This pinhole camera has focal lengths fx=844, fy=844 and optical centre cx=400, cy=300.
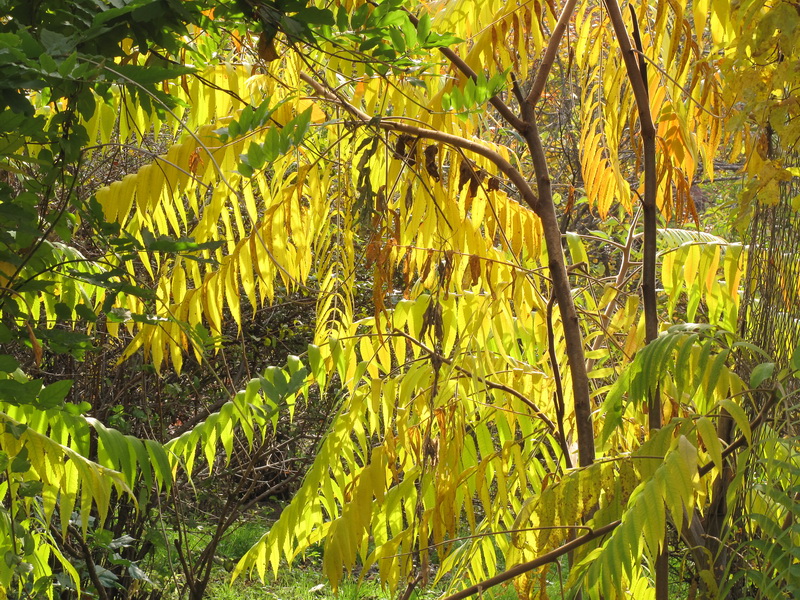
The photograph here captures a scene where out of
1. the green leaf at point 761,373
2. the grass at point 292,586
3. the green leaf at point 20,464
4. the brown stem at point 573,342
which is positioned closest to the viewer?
the green leaf at point 761,373

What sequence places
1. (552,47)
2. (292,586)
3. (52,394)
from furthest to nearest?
(292,586) < (552,47) < (52,394)

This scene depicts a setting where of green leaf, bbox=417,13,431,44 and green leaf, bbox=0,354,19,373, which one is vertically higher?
green leaf, bbox=417,13,431,44

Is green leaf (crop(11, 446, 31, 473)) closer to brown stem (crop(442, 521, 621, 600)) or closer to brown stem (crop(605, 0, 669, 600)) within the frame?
brown stem (crop(442, 521, 621, 600))

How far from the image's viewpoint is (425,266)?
1.65 meters

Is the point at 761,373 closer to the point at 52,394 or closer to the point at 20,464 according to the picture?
the point at 52,394

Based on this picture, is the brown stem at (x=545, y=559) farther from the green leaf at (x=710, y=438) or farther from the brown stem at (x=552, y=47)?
the brown stem at (x=552, y=47)

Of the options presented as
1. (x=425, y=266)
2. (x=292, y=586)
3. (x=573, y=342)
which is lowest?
(x=292, y=586)

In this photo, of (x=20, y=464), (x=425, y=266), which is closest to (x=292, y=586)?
(x=425, y=266)

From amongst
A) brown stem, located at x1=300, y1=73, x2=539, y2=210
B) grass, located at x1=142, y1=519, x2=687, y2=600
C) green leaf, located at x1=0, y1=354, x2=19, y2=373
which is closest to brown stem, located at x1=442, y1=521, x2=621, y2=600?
brown stem, located at x1=300, y1=73, x2=539, y2=210

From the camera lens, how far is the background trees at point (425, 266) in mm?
1079

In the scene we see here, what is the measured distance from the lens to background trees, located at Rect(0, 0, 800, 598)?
1.08 m

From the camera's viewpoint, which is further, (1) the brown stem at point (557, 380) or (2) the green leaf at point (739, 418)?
(1) the brown stem at point (557, 380)

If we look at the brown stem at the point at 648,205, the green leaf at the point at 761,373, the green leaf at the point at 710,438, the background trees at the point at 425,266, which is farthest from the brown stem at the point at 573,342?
the green leaf at the point at 761,373

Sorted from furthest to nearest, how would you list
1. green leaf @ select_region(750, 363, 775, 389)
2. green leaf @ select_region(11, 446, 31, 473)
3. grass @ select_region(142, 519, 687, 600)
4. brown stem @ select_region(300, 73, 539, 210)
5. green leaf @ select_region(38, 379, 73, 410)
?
grass @ select_region(142, 519, 687, 600) → brown stem @ select_region(300, 73, 539, 210) → green leaf @ select_region(11, 446, 31, 473) → green leaf @ select_region(38, 379, 73, 410) → green leaf @ select_region(750, 363, 775, 389)
